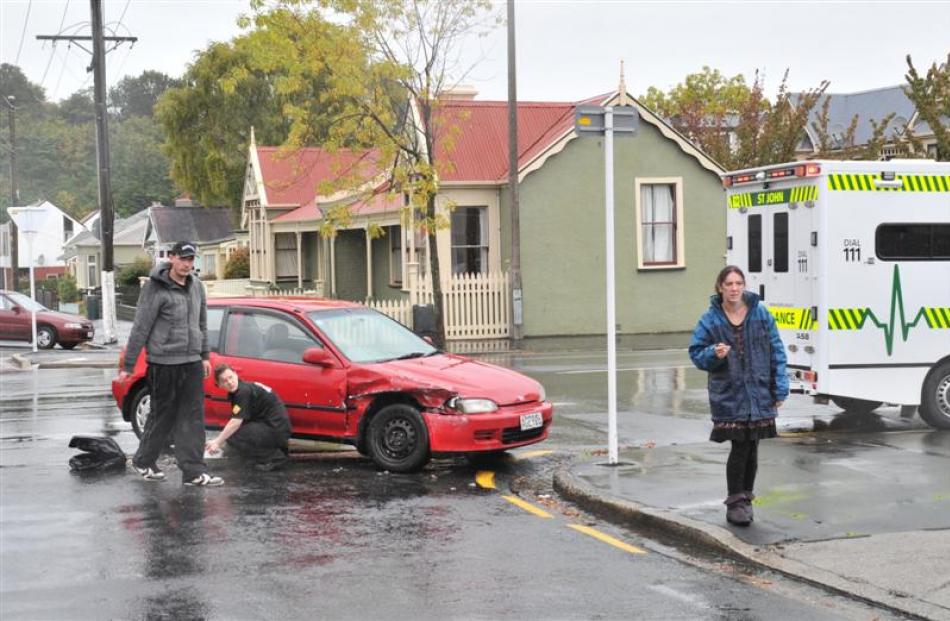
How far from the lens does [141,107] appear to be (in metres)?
150

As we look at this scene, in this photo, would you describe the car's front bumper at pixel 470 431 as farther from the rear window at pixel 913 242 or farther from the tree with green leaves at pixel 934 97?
the tree with green leaves at pixel 934 97

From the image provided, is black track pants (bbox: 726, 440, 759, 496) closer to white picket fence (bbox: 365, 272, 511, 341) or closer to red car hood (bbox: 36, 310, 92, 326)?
white picket fence (bbox: 365, 272, 511, 341)

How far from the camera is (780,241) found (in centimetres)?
1348

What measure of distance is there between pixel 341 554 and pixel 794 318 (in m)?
7.22

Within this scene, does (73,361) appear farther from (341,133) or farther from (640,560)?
(640,560)

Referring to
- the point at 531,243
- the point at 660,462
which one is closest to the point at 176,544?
the point at 660,462

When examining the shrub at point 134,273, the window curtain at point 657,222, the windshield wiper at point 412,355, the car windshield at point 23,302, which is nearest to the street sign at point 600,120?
the windshield wiper at point 412,355

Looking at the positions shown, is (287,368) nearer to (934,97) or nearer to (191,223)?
(934,97)

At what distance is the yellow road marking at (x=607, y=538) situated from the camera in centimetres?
795

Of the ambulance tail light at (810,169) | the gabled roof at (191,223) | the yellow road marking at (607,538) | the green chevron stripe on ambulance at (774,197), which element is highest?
the gabled roof at (191,223)

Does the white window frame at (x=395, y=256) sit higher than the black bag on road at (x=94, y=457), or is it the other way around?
the white window frame at (x=395, y=256)

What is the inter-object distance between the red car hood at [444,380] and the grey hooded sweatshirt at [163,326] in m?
1.60

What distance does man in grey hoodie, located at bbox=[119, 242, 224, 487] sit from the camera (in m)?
9.93

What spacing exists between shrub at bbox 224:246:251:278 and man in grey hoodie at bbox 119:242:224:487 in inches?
1752
